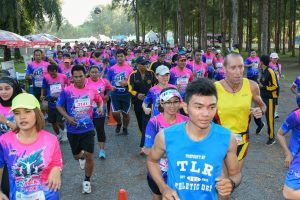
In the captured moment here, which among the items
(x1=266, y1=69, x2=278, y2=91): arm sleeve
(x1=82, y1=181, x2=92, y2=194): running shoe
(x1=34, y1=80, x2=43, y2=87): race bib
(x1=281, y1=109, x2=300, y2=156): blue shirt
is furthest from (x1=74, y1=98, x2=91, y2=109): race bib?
(x1=34, y1=80, x2=43, y2=87): race bib

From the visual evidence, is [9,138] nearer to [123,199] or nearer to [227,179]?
[123,199]

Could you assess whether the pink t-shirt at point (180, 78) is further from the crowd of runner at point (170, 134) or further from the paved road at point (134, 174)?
the paved road at point (134, 174)

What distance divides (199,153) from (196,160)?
Result: 0.06 meters

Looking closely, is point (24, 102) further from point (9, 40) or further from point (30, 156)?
point (9, 40)

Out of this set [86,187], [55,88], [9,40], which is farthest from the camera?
[9,40]

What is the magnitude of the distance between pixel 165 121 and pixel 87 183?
235 centimetres

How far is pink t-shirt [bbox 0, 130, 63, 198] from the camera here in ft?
11.0

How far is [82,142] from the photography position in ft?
20.4

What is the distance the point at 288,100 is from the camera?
1430cm

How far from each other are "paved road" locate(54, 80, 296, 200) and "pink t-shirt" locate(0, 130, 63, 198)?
2.70 meters

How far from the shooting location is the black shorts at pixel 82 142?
6148 mm

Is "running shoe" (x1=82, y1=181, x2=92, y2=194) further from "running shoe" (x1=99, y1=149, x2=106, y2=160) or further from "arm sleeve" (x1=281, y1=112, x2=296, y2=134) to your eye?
"arm sleeve" (x1=281, y1=112, x2=296, y2=134)

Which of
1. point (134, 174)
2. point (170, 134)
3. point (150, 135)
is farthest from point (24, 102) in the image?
point (134, 174)

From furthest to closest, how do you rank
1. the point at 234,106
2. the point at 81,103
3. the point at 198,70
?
the point at 198,70 < the point at 81,103 < the point at 234,106
